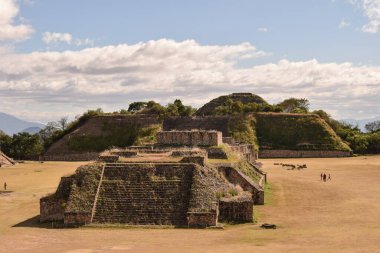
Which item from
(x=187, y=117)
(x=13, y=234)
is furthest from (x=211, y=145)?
(x=187, y=117)

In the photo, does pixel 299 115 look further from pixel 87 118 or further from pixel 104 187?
pixel 104 187

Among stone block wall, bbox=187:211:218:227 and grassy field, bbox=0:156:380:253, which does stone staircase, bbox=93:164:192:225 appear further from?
grassy field, bbox=0:156:380:253

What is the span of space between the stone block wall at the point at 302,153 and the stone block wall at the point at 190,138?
45.1 m

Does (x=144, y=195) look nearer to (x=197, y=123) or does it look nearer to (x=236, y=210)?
(x=236, y=210)

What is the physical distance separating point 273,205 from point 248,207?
6.13 m

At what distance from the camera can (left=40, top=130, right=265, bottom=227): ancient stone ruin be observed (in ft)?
93.2

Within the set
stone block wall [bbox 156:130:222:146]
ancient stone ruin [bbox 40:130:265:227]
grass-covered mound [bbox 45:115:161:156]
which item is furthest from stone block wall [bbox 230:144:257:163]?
grass-covered mound [bbox 45:115:161:156]

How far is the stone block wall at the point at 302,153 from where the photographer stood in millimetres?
88438

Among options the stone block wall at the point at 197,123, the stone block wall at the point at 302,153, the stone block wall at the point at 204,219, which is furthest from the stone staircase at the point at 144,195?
the stone block wall at the point at 197,123

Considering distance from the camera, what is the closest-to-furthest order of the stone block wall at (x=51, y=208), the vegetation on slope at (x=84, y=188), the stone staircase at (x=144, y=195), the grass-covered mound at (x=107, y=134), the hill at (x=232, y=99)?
the stone staircase at (x=144, y=195) → the vegetation on slope at (x=84, y=188) → the stone block wall at (x=51, y=208) → the grass-covered mound at (x=107, y=134) → the hill at (x=232, y=99)

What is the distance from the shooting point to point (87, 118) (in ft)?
363

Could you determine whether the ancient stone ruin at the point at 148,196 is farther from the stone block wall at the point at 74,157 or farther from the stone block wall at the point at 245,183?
the stone block wall at the point at 74,157

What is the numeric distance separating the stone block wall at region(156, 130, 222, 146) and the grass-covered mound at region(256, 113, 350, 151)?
47564 mm

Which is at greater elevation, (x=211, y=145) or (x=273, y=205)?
(x=211, y=145)
